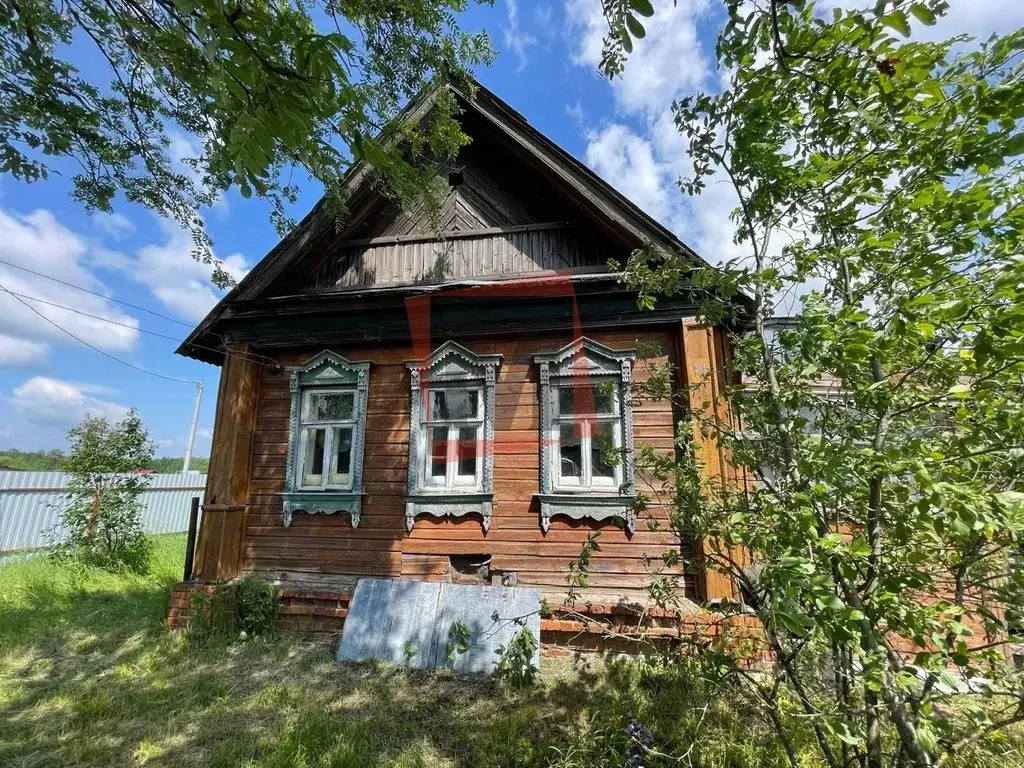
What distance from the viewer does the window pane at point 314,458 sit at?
6.13 metres

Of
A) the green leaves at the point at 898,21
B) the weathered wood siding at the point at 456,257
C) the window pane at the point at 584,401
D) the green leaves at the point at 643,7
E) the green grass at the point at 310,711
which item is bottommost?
the green grass at the point at 310,711

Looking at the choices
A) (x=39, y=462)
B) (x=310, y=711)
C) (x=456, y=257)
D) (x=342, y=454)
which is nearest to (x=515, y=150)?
(x=456, y=257)

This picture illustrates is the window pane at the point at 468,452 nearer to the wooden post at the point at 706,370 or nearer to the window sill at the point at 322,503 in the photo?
the window sill at the point at 322,503

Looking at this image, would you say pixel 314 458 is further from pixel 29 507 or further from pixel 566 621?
pixel 29 507

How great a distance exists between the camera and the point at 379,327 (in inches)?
241

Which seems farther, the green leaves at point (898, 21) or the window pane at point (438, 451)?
the window pane at point (438, 451)

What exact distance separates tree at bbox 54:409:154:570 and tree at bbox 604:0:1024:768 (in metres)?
10.7

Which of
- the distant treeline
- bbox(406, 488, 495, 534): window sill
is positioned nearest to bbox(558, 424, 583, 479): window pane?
bbox(406, 488, 495, 534): window sill

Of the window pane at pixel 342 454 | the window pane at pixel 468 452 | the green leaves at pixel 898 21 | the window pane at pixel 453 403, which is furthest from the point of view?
the window pane at pixel 342 454

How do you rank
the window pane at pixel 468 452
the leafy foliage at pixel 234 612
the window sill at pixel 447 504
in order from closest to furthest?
the leafy foliage at pixel 234 612, the window sill at pixel 447 504, the window pane at pixel 468 452

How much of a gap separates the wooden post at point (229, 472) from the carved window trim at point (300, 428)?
0.55 m

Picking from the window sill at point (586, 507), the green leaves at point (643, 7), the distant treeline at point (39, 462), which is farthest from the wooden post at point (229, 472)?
the distant treeline at point (39, 462)

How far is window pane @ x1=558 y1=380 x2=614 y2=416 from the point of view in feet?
18.2

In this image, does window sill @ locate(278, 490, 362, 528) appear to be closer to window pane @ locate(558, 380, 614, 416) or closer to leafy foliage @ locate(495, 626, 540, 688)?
leafy foliage @ locate(495, 626, 540, 688)
